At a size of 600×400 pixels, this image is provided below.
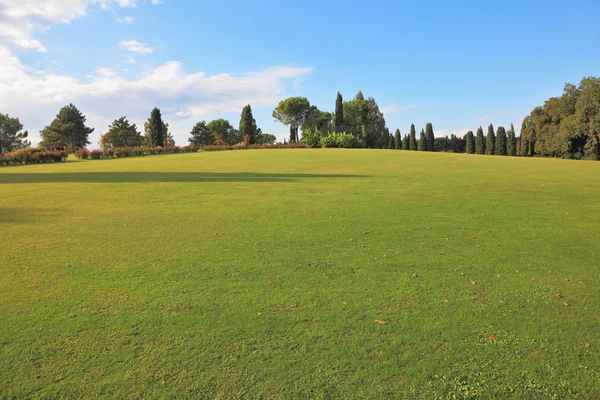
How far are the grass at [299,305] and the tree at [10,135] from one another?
74.4 metres

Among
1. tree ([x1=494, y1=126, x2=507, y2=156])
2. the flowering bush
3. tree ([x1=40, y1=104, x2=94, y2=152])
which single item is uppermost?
tree ([x1=40, y1=104, x2=94, y2=152])

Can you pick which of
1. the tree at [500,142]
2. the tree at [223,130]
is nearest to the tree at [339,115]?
the tree at [500,142]

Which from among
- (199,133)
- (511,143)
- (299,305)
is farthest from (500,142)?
(299,305)

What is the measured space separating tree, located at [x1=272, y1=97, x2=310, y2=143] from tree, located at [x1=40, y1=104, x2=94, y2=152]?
35059mm

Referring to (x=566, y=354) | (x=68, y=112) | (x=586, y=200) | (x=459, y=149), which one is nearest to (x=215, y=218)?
(x=566, y=354)

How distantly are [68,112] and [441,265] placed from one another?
6857 cm

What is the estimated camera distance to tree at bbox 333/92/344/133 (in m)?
63.3

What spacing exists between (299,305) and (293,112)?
7369cm

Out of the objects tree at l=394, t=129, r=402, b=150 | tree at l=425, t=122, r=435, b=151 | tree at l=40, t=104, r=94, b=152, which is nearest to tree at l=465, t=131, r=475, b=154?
tree at l=425, t=122, r=435, b=151

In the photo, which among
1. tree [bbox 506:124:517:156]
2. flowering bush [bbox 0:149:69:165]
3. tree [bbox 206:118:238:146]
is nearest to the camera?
flowering bush [bbox 0:149:69:165]

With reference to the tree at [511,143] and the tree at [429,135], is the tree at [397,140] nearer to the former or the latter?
the tree at [429,135]

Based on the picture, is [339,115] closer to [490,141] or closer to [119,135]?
[490,141]

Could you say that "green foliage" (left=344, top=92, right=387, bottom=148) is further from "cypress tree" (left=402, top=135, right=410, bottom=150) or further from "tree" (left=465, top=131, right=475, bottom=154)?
"tree" (left=465, top=131, right=475, bottom=154)

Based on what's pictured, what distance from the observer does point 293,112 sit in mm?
75312
